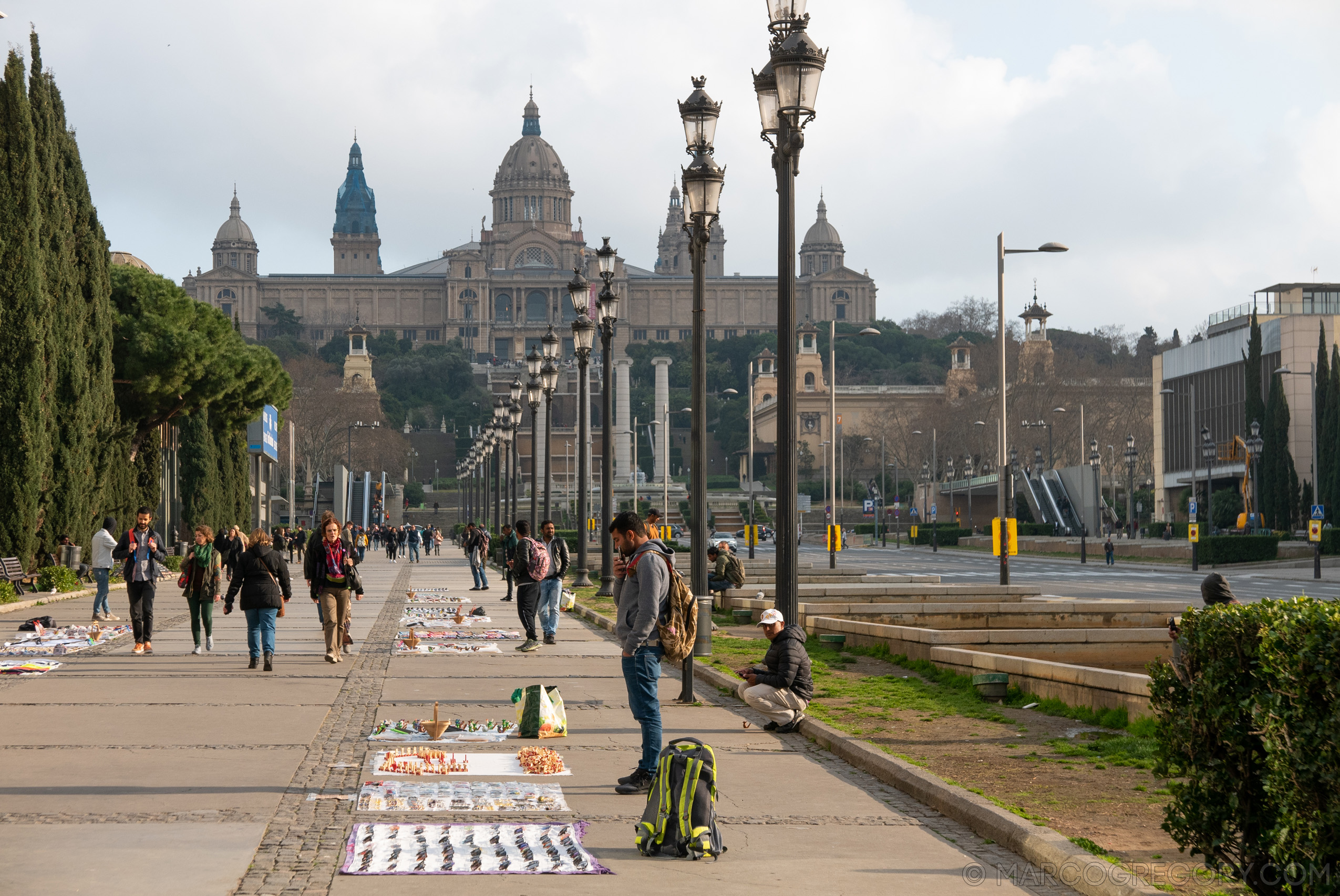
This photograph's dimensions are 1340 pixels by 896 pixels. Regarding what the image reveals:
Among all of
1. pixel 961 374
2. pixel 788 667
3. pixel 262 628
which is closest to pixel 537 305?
pixel 961 374

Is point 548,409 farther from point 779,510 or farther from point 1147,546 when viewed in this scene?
point 1147,546

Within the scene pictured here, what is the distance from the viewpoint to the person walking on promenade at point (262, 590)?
1565cm

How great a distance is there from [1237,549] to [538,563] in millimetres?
37618

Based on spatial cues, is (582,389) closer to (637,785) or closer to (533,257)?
(637,785)

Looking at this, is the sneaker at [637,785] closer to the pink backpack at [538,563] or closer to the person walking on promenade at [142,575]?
the pink backpack at [538,563]

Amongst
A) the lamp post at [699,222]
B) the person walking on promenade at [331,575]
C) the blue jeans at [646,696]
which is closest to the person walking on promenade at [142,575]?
the person walking on promenade at [331,575]

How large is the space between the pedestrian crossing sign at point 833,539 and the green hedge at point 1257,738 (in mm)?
33206

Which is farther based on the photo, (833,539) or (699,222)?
(833,539)

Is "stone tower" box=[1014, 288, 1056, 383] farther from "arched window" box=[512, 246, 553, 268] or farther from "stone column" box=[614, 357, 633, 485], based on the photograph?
"arched window" box=[512, 246, 553, 268]

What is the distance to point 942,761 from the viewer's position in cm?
996

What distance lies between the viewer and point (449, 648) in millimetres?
18594

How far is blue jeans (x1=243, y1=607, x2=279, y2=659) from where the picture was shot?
1575cm

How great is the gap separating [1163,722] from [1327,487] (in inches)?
2283

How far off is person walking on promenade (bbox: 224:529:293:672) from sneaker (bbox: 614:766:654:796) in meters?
7.71
